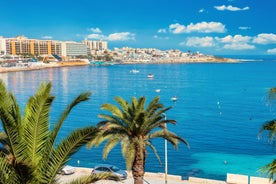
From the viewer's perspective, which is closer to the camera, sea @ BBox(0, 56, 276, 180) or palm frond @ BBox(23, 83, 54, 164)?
palm frond @ BBox(23, 83, 54, 164)

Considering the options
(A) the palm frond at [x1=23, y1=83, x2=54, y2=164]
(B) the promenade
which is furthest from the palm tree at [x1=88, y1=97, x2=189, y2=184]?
(A) the palm frond at [x1=23, y1=83, x2=54, y2=164]

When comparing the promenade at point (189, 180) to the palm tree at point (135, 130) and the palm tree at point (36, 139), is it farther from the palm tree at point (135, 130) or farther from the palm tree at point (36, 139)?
the palm tree at point (36, 139)

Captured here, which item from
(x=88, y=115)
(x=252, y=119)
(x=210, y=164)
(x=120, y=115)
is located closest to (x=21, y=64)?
(x=88, y=115)

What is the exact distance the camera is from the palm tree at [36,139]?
6383mm

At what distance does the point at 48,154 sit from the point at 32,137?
54 centimetres

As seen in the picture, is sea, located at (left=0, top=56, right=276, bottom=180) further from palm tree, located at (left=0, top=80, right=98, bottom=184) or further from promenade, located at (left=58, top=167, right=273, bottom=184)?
palm tree, located at (left=0, top=80, right=98, bottom=184)

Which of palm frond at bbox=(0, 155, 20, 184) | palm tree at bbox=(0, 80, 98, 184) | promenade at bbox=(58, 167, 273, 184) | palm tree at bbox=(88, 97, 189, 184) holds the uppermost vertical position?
palm tree at bbox=(0, 80, 98, 184)

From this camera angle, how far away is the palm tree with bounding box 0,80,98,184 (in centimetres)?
638

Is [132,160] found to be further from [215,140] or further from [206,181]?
[215,140]

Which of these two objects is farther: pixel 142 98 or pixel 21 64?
pixel 21 64

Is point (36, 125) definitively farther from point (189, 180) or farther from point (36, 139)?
point (189, 180)

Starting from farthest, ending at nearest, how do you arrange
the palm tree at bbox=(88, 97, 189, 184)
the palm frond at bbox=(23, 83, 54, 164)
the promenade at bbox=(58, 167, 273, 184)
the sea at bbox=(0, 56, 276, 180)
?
the sea at bbox=(0, 56, 276, 180), the promenade at bbox=(58, 167, 273, 184), the palm tree at bbox=(88, 97, 189, 184), the palm frond at bbox=(23, 83, 54, 164)

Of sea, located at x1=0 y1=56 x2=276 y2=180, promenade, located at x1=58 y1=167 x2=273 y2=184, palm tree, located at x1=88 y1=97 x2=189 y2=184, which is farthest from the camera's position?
sea, located at x1=0 y1=56 x2=276 y2=180

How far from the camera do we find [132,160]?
1448cm
